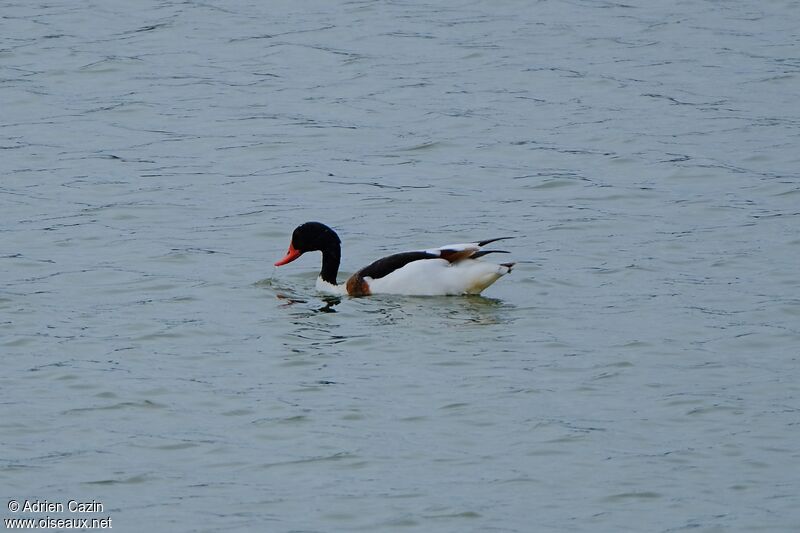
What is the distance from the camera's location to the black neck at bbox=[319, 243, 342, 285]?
15.6m

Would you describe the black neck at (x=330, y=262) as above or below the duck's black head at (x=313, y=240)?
below

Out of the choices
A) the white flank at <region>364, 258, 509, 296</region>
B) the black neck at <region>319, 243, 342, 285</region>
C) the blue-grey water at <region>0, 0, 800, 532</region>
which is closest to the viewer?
the blue-grey water at <region>0, 0, 800, 532</region>

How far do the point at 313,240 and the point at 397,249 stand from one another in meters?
1.19

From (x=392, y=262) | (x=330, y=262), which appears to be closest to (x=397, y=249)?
(x=330, y=262)

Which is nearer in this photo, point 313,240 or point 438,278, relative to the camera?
point 438,278

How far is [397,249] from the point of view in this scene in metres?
16.6

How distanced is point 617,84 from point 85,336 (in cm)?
1152

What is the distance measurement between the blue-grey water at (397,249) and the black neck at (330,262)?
1.06 feet

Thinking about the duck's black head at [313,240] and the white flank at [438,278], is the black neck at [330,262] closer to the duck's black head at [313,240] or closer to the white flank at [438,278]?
the duck's black head at [313,240]

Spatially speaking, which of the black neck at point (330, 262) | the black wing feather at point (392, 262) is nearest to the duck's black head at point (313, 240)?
the black neck at point (330, 262)

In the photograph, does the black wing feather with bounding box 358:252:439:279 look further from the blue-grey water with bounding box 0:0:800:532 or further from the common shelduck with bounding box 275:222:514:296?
the blue-grey water with bounding box 0:0:800:532

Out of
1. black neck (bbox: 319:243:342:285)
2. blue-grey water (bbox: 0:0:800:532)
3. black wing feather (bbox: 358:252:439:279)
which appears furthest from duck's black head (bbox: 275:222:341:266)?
black wing feather (bbox: 358:252:439:279)

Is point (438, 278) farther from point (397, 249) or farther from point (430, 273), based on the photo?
point (397, 249)

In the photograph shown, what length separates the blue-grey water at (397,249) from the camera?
404 inches
